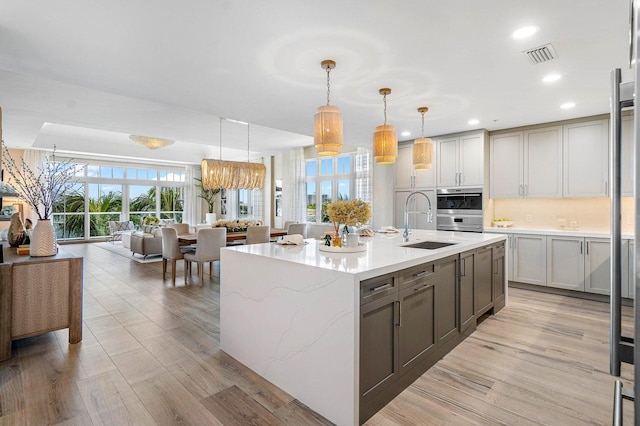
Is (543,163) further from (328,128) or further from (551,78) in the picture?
(328,128)

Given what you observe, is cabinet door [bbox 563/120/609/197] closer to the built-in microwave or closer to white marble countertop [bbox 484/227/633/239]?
white marble countertop [bbox 484/227/633/239]

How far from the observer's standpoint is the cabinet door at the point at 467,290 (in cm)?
306

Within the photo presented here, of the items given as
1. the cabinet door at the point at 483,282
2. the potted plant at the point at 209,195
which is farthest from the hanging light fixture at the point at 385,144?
the potted plant at the point at 209,195

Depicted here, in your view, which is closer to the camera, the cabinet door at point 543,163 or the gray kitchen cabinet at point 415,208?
the cabinet door at point 543,163

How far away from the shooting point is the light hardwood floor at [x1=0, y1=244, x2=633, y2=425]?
204 cm

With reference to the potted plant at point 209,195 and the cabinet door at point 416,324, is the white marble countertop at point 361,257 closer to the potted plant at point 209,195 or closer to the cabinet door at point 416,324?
the cabinet door at point 416,324

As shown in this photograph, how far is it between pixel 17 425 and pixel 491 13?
394 cm

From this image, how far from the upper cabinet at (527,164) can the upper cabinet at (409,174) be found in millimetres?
1010

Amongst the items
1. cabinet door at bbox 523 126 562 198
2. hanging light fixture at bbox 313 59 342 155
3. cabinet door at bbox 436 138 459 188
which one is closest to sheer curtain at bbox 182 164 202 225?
cabinet door at bbox 436 138 459 188

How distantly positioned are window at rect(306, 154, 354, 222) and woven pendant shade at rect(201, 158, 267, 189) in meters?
1.85

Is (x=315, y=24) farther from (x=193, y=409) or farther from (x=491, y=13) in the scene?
(x=193, y=409)

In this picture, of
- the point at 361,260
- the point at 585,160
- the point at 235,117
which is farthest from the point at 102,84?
the point at 585,160

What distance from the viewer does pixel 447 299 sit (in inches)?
112

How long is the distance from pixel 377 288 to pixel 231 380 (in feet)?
4.33
